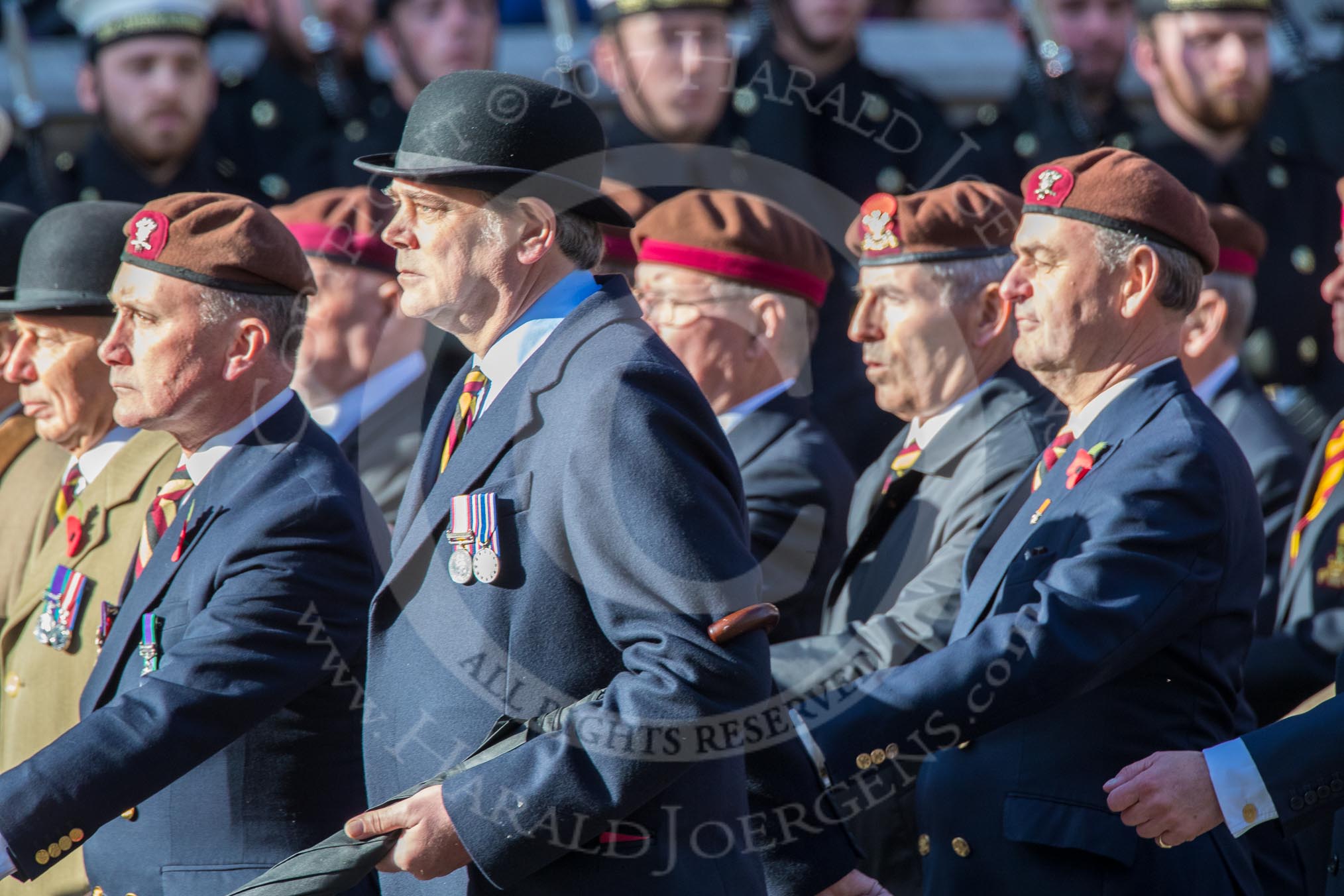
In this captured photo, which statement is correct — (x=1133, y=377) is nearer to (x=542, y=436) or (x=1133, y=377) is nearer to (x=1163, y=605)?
(x=1163, y=605)

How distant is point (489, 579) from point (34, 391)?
187 centimetres

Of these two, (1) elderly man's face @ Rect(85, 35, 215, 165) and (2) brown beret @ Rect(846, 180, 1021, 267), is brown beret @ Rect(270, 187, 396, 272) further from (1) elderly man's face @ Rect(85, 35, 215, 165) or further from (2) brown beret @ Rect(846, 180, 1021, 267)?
(2) brown beret @ Rect(846, 180, 1021, 267)

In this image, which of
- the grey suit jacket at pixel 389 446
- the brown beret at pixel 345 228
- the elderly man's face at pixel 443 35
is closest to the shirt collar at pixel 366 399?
the grey suit jacket at pixel 389 446

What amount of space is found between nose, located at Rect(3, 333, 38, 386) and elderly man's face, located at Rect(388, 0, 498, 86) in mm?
2602

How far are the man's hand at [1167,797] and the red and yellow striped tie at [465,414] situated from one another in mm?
1142

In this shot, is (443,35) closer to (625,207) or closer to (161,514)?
(625,207)

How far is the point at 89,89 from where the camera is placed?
678 centimetres

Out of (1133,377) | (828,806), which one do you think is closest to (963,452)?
(1133,377)

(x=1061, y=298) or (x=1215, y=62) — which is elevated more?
(x=1061, y=298)

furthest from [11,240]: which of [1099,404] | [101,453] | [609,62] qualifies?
[1099,404]

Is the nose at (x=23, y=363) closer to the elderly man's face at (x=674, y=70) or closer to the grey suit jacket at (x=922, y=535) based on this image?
the grey suit jacket at (x=922, y=535)

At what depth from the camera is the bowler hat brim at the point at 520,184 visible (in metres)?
2.73

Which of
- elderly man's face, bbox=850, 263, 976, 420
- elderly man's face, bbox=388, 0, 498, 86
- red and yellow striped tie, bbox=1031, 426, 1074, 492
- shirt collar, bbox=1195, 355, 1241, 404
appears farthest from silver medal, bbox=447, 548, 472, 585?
elderly man's face, bbox=388, 0, 498, 86

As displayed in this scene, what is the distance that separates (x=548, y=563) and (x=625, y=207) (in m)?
2.20
